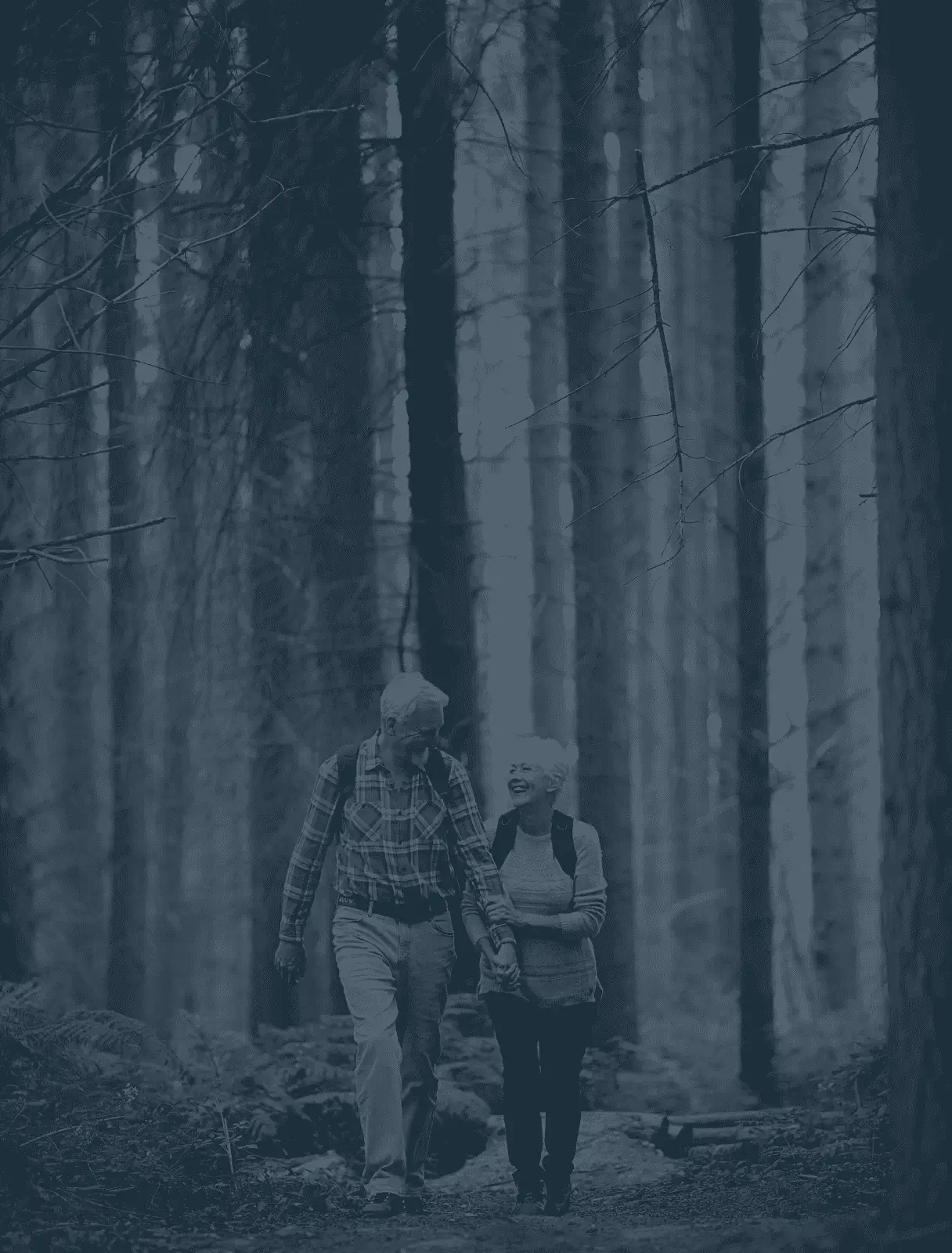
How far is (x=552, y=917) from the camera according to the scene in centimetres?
664

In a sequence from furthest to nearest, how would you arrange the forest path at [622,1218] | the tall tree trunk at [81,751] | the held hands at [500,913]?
the tall tree trunk at [81,751] < the held hands at [500,913] < the forest path at [622,1218]

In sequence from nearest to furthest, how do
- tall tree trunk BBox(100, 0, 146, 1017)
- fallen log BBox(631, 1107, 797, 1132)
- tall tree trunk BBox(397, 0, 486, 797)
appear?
1. fallen log BBox(631, 1107, 797, 1132)
2. tall tree trunk BBox(397, 0, 486, 797)
3. tall tree trunk BBox(100, 0, 146, 1017)

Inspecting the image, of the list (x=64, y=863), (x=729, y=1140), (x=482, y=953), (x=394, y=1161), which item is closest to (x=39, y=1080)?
(x=394, y=1161)

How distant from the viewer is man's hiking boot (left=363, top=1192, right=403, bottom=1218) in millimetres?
6500

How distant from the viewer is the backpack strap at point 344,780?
6.95 metres

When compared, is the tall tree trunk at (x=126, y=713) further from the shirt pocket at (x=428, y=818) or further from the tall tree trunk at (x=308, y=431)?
the shirt pocket at (x=428, y=818)

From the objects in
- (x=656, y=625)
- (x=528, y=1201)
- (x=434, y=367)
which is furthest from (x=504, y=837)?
(x=656, y=625)

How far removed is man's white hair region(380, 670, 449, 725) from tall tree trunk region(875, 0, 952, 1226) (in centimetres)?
232

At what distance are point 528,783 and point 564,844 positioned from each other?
0.38 metres

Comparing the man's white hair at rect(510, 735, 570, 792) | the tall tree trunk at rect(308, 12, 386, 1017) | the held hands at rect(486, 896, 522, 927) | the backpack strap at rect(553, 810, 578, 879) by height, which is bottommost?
the held hands at rect(486, 896, 522, 927)

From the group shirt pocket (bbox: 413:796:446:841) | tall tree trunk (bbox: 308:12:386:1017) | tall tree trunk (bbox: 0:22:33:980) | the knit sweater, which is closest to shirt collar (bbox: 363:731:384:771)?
shirt pocket (bbox: 413:796:446:841)

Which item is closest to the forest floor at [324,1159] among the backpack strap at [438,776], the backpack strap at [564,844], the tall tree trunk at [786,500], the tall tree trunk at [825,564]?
the backpack strap at [564,844]

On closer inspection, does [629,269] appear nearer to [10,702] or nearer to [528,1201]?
[10,702]

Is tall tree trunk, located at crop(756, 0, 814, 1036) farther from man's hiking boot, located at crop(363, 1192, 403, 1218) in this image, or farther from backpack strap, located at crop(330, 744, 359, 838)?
man's hiking boot, located at crop(363, 1192, 403, 1218)
